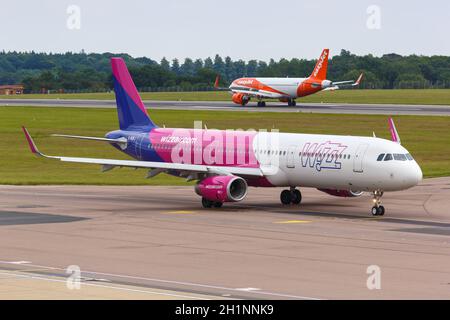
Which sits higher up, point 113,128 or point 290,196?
point 290,196

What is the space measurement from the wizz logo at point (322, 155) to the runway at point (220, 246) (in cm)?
229

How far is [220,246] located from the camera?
3966cm

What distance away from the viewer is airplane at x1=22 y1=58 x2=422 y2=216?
49.5 meters

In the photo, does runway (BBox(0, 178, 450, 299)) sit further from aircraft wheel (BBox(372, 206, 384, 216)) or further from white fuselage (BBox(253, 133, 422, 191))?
white fuselage (BBox(253, 133, 422, 191))

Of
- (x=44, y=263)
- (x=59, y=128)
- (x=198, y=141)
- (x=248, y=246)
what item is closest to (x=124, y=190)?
(x=198, y=141)

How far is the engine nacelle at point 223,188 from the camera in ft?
168

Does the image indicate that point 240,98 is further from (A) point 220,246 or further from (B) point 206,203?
(A) point 220,246

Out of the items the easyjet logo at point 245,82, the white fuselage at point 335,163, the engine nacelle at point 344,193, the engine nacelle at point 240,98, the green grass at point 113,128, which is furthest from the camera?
the easyjet logo at point 245,82

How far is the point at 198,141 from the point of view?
56.0 metres

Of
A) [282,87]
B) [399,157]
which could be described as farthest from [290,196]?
[282,87]

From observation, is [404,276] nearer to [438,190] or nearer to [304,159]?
[304,159]

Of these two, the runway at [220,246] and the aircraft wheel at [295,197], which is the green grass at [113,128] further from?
the aircraft wheel at [295,197]

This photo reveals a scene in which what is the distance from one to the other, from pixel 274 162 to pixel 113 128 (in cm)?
6010

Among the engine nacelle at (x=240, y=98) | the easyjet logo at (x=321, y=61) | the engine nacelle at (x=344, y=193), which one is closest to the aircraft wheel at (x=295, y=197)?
the engine nacelle at (x=344, y=193)
